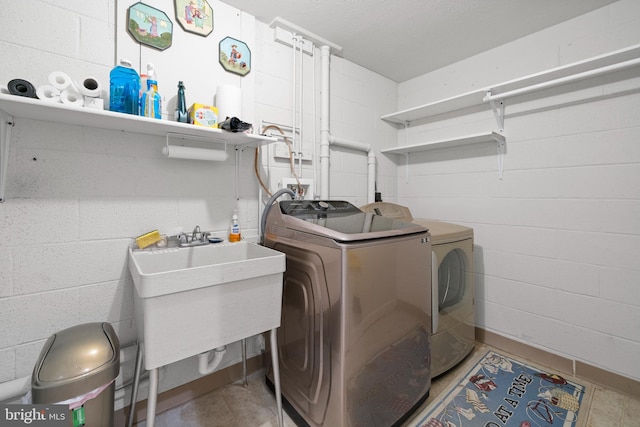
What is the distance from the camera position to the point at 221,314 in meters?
1.09

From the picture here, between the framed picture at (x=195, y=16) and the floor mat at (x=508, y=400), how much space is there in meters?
2.50

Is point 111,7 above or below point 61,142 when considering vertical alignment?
above

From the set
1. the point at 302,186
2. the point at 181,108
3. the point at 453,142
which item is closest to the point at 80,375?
the point at 181,108

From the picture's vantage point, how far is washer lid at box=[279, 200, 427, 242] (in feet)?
3.93

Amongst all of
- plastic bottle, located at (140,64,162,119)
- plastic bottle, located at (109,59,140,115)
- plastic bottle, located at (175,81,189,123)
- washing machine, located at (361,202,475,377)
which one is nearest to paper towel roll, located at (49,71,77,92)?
plastic bottle, located at (109,59,140,115)

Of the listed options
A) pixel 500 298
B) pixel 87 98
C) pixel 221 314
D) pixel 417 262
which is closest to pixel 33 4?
pixel 87 98

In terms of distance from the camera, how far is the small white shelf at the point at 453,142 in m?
2.03

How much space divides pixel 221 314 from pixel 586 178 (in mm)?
2335

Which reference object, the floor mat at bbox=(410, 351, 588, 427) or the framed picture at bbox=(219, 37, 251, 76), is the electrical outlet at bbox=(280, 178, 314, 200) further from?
the floor mat at bbox=(410, 351, 588, 427)

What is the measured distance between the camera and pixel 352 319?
1118 mm

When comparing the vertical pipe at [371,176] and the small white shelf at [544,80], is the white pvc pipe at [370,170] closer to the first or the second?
the vertical pipe at [371,176]

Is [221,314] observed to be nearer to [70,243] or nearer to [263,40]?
[70,243]

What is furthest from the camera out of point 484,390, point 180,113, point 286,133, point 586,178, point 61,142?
point 286,133

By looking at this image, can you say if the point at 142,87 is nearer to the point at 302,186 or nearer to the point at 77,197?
the point at 77,197
